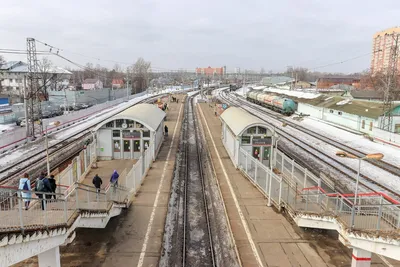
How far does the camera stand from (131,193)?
18734 mm

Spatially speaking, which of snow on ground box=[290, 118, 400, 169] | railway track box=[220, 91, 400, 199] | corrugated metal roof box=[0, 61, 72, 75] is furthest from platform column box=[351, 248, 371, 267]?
corrugated metal roof box=[0, 61, 72, 75]

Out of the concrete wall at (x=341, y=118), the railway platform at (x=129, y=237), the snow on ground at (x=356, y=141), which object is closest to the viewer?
the railway platform at (x=129, y=237)

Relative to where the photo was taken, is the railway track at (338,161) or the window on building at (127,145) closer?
the railway track at (338,161)

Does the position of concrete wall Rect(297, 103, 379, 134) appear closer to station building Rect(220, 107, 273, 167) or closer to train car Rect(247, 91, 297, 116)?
train car Rect(247, 91, 297, 116)

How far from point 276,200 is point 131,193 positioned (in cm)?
823

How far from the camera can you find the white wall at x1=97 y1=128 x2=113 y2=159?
25.2 metres

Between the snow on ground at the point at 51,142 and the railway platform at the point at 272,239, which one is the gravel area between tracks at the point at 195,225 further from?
the snow on ground at the point at 51,142

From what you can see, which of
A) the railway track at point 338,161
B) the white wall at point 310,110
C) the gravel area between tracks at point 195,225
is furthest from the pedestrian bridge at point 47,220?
the white wall at point 310,110

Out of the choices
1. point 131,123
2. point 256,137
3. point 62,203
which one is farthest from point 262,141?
point 62,203

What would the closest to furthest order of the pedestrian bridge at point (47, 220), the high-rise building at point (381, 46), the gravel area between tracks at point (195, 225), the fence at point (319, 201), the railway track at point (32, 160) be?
1. the pedestrian bridge at point (47, 220)
2. the fence at point (319, 201)
3. the gravel area between tracks at point (195, 225)
4. the railway track at point (32, 160)
5. the high-rise building at point (381, 46)

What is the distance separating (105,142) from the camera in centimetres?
2523

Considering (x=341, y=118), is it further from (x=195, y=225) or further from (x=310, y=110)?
(x=195, y=225)

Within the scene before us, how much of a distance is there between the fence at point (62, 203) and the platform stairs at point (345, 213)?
25.8 feet

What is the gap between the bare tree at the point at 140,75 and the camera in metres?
125
